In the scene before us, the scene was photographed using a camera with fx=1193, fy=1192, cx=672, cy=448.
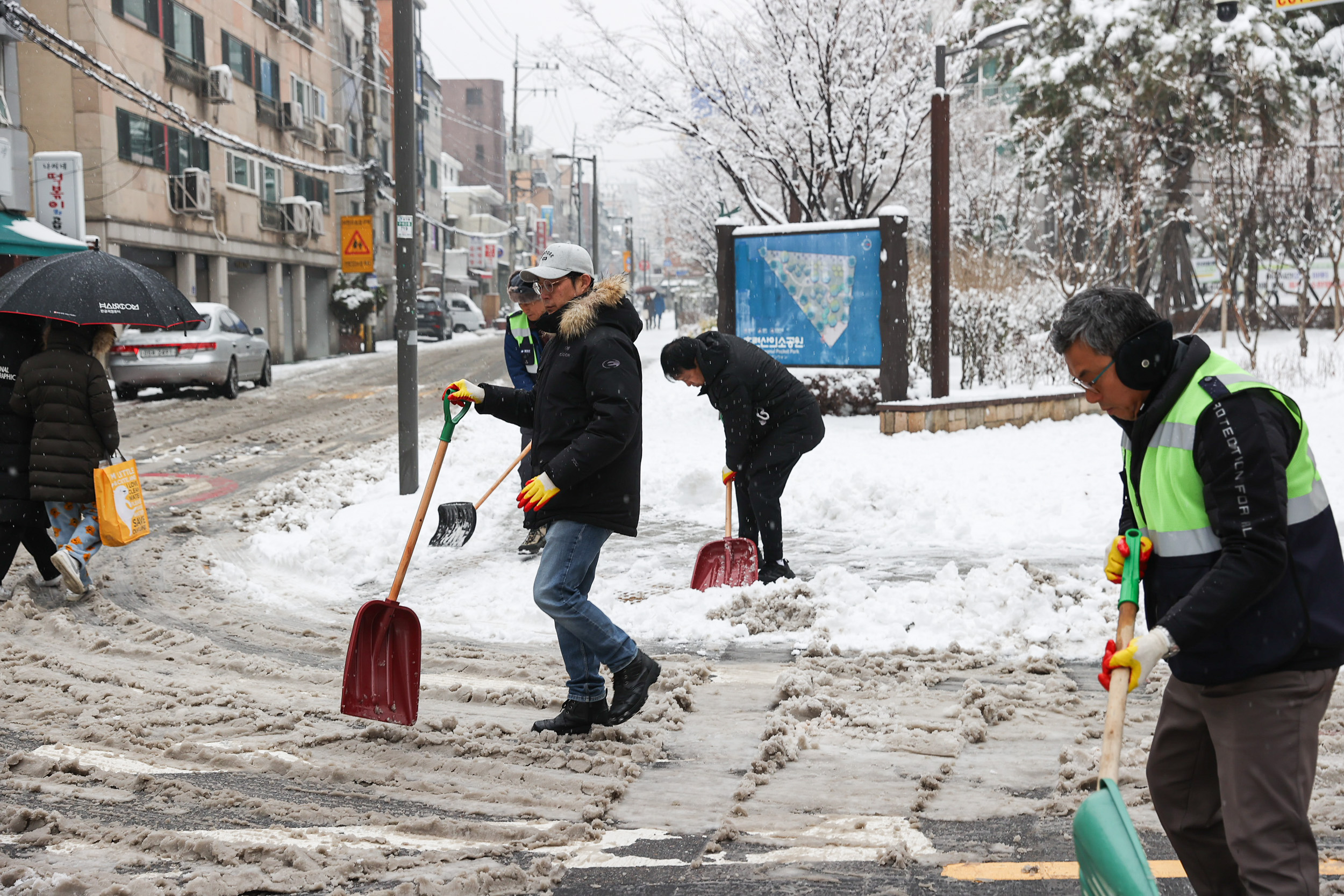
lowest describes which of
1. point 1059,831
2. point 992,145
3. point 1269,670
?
point 1059,831

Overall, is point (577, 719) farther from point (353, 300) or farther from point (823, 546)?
point (353, 300)

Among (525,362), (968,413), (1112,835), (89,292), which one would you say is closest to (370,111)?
(968,413)

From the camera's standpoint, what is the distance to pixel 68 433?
6.63 m

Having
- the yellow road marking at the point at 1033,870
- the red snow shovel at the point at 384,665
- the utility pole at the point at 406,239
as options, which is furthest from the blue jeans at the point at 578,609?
the utility pole at the point at 406,239

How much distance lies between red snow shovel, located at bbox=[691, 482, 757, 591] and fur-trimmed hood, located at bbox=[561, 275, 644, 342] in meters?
2.50

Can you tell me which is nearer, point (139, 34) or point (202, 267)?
point (139, 34)

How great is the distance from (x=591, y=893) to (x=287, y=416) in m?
14.2

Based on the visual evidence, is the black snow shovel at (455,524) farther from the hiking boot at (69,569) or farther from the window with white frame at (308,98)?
the window with white frame at (308,98)

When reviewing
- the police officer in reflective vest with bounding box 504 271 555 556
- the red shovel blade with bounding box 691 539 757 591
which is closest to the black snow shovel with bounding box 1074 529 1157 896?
the red shovel blade with bounding box 691 539 757 591

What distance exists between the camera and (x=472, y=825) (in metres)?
3.57

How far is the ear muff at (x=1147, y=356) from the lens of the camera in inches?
95.7

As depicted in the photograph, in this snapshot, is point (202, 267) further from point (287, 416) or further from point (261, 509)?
point (261, 509)

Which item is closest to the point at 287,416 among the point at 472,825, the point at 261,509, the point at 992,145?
the point at 261,509

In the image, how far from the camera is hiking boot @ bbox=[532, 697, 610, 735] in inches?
175
